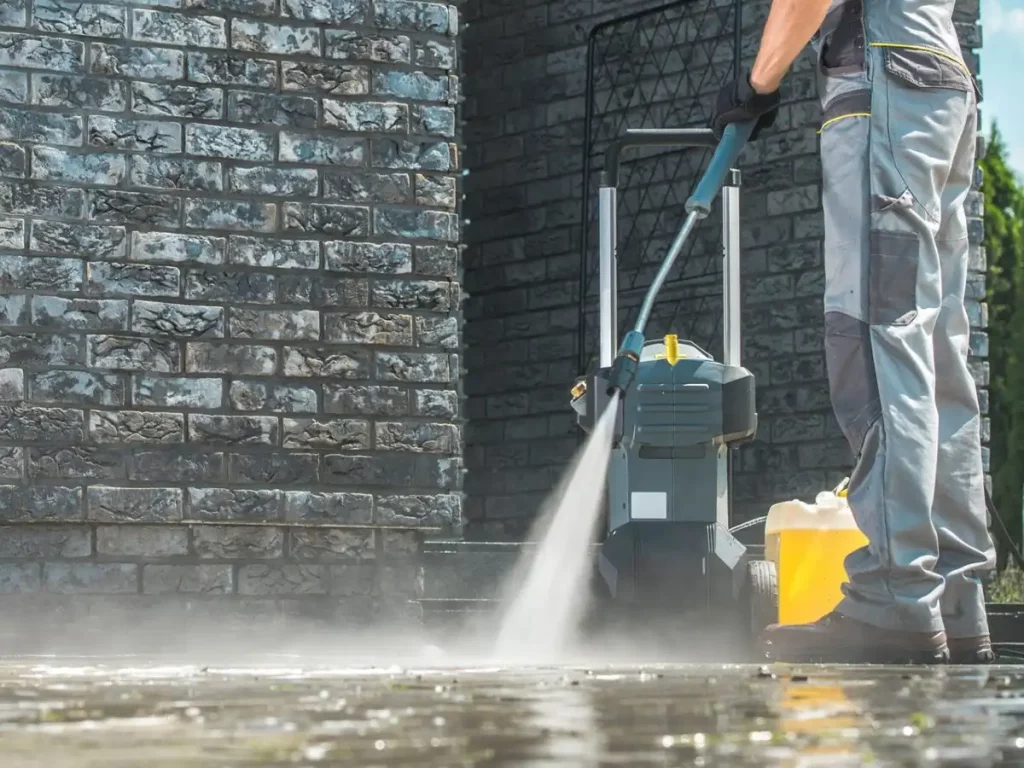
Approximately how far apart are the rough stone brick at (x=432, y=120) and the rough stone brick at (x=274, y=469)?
1335 millimetres

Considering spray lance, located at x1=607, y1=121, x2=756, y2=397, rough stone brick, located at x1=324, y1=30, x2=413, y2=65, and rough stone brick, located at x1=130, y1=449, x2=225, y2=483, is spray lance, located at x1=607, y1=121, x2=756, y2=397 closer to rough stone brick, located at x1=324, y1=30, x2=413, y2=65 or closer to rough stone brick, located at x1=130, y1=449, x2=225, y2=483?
rough stone brick, located at x1=130, y1=449, x2=225, y2=483

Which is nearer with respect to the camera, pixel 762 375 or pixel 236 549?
pixel 236 549

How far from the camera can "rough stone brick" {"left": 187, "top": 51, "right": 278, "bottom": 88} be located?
7.47 metres

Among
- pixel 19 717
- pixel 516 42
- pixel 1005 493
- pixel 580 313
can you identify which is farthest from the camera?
pixel 1005 493

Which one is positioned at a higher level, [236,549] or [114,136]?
[114,136]

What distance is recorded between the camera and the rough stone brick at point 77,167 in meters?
7.25

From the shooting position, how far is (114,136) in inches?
289

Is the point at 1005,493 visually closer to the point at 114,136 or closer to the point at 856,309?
the point at 114,136

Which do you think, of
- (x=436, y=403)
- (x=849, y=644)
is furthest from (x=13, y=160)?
(x=849, y=644)

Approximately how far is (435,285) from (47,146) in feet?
5.04

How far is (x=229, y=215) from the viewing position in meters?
7.45

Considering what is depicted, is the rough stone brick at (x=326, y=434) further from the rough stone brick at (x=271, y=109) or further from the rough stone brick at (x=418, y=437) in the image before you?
the rough stone brick at (x=271, y=109)

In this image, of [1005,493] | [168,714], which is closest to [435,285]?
[168,714]

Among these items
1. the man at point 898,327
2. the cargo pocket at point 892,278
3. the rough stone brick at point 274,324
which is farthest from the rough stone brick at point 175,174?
the cargo pocket at point 892,278
